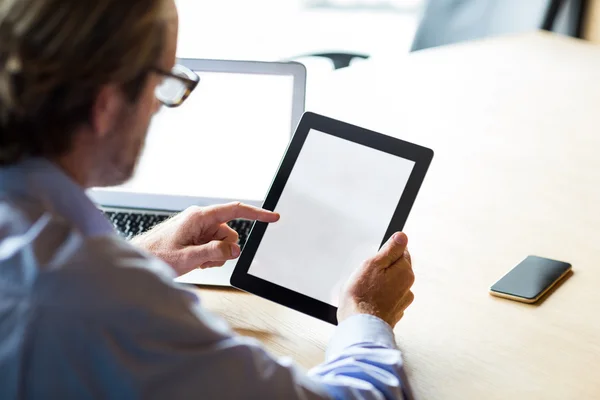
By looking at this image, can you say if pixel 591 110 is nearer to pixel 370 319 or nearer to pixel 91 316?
pixel 370 319

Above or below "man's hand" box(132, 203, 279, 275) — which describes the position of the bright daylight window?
above

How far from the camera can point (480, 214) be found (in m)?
1.42

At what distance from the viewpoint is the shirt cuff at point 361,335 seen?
97 centimetres

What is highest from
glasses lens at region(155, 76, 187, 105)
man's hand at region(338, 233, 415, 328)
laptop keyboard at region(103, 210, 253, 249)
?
glasses lens at region(155, 76, 187, 105)

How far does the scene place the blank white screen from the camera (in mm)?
1143

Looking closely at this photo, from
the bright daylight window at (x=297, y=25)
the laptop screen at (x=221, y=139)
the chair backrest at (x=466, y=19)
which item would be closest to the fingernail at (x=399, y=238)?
the laptop screen at (x=221, y=139)

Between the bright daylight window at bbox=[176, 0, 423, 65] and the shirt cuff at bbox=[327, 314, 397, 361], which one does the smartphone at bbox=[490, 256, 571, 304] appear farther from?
the bright daylight window at bbox=[176, 0, 423, 65]

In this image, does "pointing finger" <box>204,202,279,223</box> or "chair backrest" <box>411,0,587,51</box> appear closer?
"pointing finger" <box>204,202,279,223</box>

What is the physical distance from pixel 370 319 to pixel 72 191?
1.37 ft

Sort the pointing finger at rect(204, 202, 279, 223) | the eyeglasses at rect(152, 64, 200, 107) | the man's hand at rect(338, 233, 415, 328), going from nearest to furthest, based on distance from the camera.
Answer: the eyeglasses at rect(152, 64, 200, 107)
the man's hand at rect(338, 233, 415, 328)
the pointing finger at rect(204, 202, 279, 223)

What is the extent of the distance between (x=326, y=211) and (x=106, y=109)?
0.45 m

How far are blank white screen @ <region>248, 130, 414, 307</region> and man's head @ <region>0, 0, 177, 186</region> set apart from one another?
0.40 metres

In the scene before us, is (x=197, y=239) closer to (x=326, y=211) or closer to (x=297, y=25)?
(x=326, y=211)

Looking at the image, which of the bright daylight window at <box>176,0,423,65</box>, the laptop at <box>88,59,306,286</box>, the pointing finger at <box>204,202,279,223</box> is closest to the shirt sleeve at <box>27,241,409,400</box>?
the pointing finger at <box>204,202,279,223</box>
